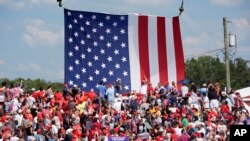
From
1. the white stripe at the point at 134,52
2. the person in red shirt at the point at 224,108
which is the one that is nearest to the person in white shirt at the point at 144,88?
the white stripe at the point at 134,52

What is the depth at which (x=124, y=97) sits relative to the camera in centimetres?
2559

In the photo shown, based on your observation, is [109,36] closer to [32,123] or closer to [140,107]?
[140,107]

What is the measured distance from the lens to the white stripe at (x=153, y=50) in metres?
26.1

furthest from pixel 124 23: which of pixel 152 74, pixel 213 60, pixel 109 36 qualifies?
pixel 213 60

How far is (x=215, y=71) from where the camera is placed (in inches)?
4161

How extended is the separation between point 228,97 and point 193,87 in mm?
2041

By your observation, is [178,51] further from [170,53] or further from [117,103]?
[117,103]

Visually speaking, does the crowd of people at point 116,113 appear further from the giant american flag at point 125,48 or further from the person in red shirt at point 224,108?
the giant american flag at point 125,48

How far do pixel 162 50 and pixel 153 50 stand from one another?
378mm

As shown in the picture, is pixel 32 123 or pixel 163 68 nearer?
pixel 32 123

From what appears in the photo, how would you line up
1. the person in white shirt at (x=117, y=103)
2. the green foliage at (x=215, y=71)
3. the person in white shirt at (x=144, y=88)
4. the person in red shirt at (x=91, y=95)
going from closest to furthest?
the person in red shirt at (x=91, y=95) → the person in white shirt at (x=117, y=103) → the person in white shirt at (x=144, y=88) → the green foliage at (x=215, y=71)

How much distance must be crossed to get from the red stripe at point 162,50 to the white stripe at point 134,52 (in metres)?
0.91

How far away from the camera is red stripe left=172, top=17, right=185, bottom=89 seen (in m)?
25.9

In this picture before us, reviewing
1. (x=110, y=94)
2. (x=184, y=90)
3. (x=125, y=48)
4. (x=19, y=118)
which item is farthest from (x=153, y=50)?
(x=19, y=118)
